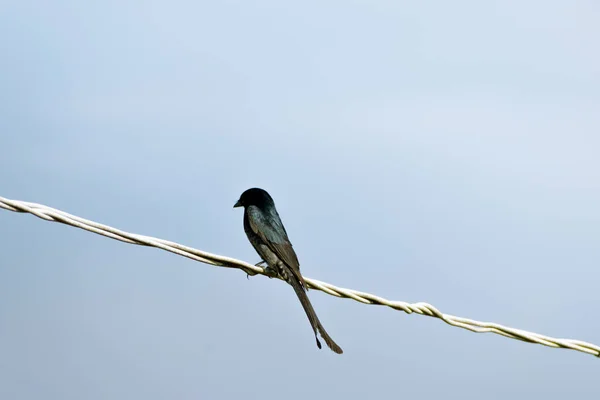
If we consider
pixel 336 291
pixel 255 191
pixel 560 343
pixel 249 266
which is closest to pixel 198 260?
pixel 249 266

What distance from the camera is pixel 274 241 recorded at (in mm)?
6465

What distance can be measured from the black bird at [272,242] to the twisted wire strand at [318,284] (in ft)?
3.35

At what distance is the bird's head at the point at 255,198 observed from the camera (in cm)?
695

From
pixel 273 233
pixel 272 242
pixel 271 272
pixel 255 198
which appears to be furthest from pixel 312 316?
pixel 255 198

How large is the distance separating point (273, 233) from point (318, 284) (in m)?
2.15

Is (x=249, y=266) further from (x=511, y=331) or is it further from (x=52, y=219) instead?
(x=511, y=331)

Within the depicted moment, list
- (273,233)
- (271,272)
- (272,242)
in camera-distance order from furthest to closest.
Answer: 1. (273,233)
2. (272,242)
3. (271,272)

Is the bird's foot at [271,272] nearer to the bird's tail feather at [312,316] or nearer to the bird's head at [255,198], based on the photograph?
the bird's tail feather at [312,316]

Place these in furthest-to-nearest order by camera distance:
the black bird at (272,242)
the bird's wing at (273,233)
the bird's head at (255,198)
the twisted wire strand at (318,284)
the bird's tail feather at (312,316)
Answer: the bird's head at (255,198)
the bird's wing at (273,233)
the black bird at (272,242)
the bird's tail feather at (312,316)
the twisted wire strand at (318,284)

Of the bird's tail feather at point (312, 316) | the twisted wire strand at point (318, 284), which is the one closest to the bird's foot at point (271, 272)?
the bird's tail feather at point (312, 316)

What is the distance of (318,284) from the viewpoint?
14.7 ft

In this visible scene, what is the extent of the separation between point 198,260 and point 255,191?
9.37 feet

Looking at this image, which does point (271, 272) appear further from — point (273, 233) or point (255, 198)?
point (255, 198)

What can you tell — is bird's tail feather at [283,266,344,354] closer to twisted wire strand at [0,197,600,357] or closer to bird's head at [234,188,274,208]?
twisted wire strand at [0,197,600,357]
